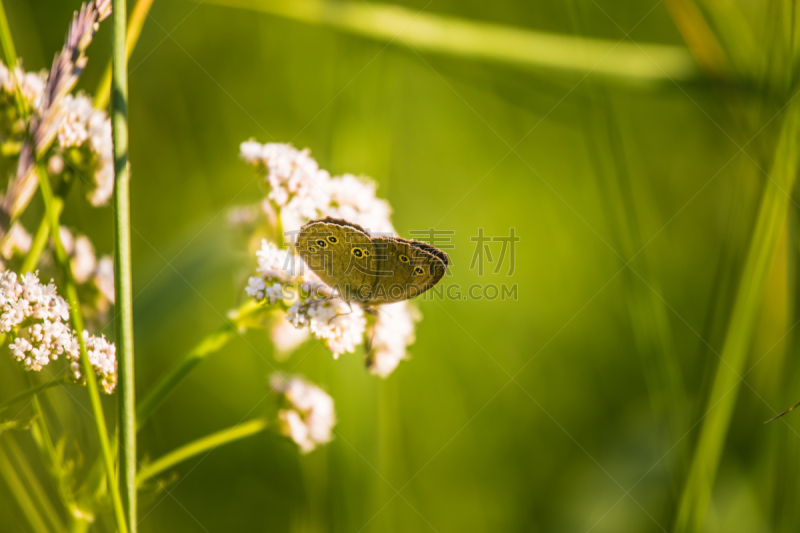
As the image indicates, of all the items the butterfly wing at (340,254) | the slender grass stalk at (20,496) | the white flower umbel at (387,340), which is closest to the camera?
the slender grass stalk at (20,496)

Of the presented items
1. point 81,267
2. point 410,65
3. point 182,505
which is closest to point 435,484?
point 182,505

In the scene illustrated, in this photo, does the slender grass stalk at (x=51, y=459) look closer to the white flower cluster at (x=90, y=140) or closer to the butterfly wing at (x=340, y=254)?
the white flower cluster at (x=90, y=140)

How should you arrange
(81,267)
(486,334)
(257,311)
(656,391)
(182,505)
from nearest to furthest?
(257,311) → (81,267) → (656,391) → (182,505) → (486,334)

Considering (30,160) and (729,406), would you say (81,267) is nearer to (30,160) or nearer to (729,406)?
(30,160)

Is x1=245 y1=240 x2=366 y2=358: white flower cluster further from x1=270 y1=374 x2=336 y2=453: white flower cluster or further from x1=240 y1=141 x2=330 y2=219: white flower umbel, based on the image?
x1=270 y1=374 x2=336 y2=453: white flower cluster

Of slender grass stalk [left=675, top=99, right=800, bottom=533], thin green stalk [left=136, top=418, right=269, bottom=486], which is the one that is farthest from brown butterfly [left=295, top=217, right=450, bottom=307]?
slender grass stalk [left=675, top=99, right=800, bottom=533]

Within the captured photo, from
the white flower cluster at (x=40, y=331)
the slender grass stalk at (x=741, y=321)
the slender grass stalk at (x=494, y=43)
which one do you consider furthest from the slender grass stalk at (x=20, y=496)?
the slender grass stalk at (x=741, y=321)

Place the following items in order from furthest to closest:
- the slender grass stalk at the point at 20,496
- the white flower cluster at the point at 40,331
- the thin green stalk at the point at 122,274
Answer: the slender grass stalk at the point at 20,496 → the white flower cluster at the point at 40,331 → the thin green stalk at the point at 122,274
